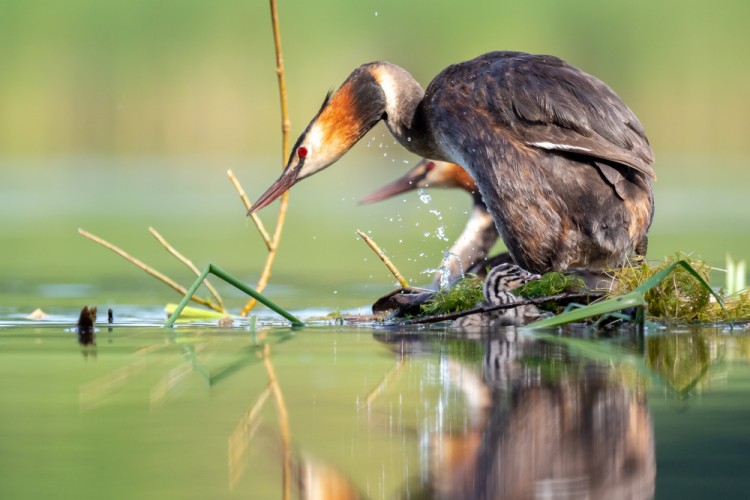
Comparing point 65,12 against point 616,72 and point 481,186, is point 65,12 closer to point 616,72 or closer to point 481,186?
point 616,72

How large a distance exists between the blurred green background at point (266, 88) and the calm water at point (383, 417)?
10.9m

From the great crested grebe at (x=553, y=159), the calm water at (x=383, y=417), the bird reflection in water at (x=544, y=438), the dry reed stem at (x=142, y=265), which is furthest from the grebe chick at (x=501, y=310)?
the dry reed stem at (x=142, y=265)

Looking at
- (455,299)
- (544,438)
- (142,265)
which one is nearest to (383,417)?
(544,438)

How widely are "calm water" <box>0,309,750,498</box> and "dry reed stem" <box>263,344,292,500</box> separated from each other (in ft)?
0.04

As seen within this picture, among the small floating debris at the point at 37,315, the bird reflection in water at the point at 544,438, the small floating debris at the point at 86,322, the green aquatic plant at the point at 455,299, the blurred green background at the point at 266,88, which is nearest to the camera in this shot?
the bird reflection in water at the point at 544,438

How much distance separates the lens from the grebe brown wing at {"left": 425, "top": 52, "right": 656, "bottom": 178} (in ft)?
19.3

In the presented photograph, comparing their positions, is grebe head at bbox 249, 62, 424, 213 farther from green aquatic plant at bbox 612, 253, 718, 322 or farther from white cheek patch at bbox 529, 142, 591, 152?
green aquatic plant at bbox 612, 253, 718, 322

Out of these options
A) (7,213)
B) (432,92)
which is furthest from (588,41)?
(432,92)

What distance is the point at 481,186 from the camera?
6152mm

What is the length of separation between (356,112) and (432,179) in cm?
283

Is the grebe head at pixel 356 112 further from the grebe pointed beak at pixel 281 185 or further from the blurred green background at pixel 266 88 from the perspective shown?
the blurred green background at pixel 266 88

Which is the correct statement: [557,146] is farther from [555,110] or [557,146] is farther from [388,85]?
[388,85]

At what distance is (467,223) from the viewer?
8398mm

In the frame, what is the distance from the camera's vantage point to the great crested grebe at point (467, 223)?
7949 millimetres
